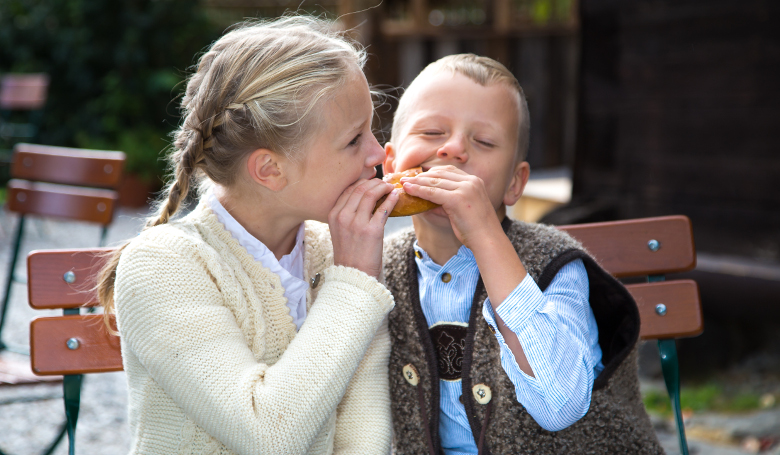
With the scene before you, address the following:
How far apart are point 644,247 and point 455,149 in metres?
0.82

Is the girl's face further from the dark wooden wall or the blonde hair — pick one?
the dark wooden wall

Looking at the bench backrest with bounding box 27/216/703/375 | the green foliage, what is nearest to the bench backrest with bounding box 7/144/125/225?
the bench backrest with bounding box 27/216/703/375

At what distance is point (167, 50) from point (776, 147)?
7893 millimetres

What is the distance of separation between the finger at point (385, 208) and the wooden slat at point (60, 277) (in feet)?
3.02

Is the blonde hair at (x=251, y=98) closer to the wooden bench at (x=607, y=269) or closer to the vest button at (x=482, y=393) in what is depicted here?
the wooden bench at (x=607, y=269)

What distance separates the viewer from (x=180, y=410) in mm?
1652

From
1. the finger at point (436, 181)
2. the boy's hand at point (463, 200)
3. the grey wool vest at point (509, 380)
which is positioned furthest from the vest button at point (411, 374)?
the finger at point (436, 181)

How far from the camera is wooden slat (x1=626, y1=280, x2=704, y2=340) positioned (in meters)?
2.24

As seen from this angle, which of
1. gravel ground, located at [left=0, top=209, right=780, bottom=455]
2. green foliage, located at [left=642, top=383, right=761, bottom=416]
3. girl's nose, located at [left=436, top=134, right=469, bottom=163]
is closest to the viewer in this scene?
girl's nose, located at [left=436, top=134, right=469, bottom=163]

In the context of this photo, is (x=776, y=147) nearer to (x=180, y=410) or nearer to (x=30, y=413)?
(x=180, y=410)

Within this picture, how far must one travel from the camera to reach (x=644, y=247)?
2.28 metres

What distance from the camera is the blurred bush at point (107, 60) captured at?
936cm

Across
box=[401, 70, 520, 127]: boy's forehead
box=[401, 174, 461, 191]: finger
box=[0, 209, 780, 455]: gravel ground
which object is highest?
box=[401, 70, 520, 127]: boy's forehead

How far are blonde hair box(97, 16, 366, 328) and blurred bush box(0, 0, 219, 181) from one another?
7.60 m
